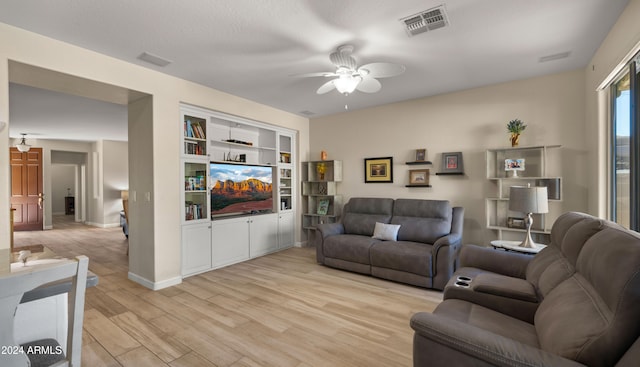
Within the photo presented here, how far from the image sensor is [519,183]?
3.88m

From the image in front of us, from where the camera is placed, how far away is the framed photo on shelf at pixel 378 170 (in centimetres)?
489

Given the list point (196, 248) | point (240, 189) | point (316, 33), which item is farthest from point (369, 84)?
point (196, 248)

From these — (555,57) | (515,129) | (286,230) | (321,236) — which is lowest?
(286,230)

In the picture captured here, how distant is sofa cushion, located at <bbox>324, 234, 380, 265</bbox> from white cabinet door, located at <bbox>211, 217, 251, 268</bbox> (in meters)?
1.38

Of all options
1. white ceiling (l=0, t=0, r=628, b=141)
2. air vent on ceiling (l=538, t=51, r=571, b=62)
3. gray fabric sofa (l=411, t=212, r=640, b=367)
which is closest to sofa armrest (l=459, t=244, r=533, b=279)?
gray fabric sofa (l=411, t=212, r=640, b=367)

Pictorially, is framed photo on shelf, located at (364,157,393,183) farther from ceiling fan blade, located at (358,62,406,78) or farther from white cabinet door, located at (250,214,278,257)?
ceiling fan blade, located at (358,62,406,78)

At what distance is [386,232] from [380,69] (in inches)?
93.9

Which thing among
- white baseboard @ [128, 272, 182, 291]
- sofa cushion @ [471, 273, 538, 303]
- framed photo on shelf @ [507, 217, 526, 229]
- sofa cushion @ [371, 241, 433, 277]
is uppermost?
framed photo on shelf @ [507, 217, 526, 229]

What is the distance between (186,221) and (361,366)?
2897 mm

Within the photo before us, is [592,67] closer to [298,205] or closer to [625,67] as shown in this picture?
[625,67]

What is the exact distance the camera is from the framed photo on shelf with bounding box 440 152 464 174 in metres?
4.20

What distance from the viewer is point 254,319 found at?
8.86 ft

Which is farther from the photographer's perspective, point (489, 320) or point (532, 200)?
point (532, 200)

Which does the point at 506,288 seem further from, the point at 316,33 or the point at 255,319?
the point at 316,33
